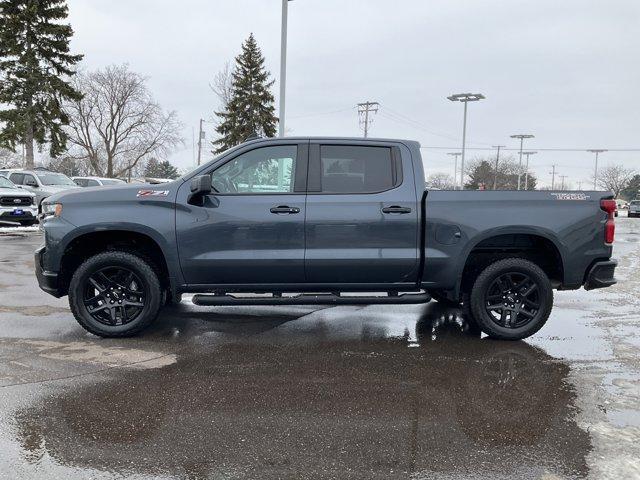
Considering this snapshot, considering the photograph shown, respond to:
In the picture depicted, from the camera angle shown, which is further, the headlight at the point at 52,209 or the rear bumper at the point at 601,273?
the rear bumper at the point at 601,273

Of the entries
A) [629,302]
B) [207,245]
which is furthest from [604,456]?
[629,302]

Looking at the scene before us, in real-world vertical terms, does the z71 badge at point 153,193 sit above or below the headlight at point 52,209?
above

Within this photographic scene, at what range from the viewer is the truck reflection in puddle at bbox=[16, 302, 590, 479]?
2.97 meters

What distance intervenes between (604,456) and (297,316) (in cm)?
386

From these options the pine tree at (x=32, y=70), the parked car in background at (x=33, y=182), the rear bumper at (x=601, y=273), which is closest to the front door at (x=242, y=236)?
the rear bumper at (x=601, y=273)

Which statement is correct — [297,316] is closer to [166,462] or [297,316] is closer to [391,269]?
[391,269]

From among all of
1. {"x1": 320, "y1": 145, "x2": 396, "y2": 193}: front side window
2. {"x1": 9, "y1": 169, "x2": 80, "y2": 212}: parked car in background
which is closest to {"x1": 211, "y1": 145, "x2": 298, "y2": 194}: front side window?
{"x1": 320, "y1": 145, "x2": 396, "y2": 193}: front side window

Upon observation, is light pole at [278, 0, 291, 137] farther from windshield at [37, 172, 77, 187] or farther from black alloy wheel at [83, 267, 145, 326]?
black alloy wheel at [83, 267, 145, 326]

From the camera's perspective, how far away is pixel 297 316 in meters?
6.39

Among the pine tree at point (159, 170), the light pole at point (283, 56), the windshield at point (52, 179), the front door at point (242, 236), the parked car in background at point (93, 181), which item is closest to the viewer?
the front door at point (242, 236)

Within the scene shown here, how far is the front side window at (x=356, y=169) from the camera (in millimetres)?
5223

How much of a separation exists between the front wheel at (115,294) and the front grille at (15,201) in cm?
1418

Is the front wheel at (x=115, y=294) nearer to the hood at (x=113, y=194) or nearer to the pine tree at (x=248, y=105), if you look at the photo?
the hood at (x=113, y=194)

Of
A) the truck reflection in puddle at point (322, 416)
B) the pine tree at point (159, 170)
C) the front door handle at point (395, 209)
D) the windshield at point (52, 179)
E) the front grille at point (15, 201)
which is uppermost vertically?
the pine tree at point (159, 170)
